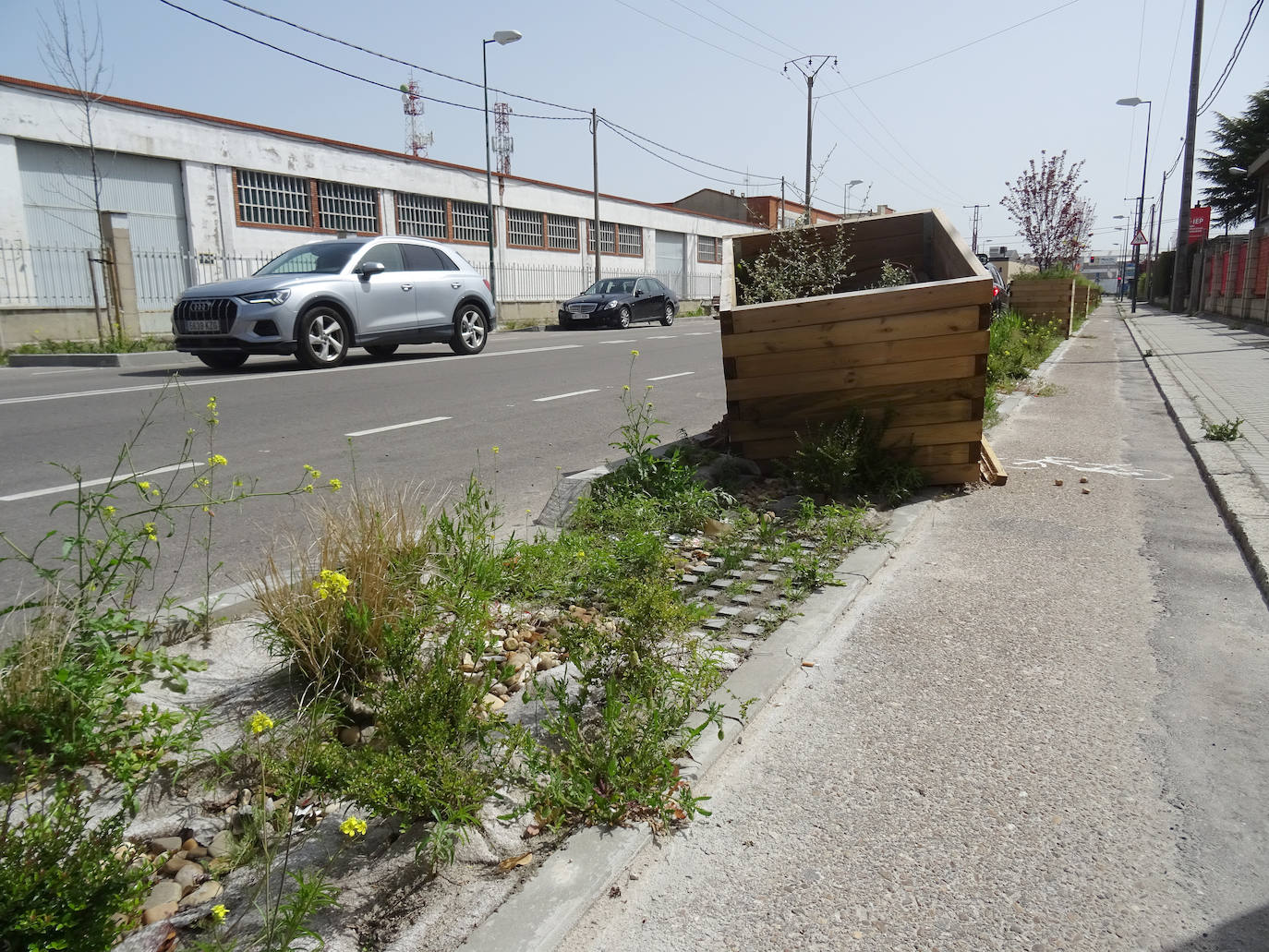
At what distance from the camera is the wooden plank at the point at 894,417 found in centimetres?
568

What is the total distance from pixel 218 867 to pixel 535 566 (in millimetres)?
1925

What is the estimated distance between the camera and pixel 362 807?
232cm

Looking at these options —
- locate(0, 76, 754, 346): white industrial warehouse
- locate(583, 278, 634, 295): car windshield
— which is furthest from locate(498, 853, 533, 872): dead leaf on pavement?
locate(583, 278, 634, 295): car windshield

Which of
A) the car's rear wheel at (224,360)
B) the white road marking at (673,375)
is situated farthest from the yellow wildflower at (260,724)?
the car's rear wheel at (224,360)

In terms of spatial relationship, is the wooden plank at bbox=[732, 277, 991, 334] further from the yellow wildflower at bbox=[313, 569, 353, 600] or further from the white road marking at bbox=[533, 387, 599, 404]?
the white road marking at bbox=[533, 387, 599, 404]

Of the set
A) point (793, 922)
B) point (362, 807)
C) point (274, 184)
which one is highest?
point (274, 184)

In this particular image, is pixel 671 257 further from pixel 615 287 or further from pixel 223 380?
pixel 223 380

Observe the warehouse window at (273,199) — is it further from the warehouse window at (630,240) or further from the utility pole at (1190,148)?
the utility pole at (1190,148)

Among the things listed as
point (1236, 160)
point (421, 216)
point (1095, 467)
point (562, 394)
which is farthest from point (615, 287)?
point (1236, 160)

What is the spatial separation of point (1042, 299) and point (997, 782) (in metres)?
20.3

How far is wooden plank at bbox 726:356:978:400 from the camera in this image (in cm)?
561

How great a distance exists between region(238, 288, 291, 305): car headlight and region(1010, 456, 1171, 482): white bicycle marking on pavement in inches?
370

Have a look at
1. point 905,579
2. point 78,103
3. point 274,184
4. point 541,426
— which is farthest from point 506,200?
point 905,579

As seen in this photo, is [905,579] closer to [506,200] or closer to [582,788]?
[582,788]
